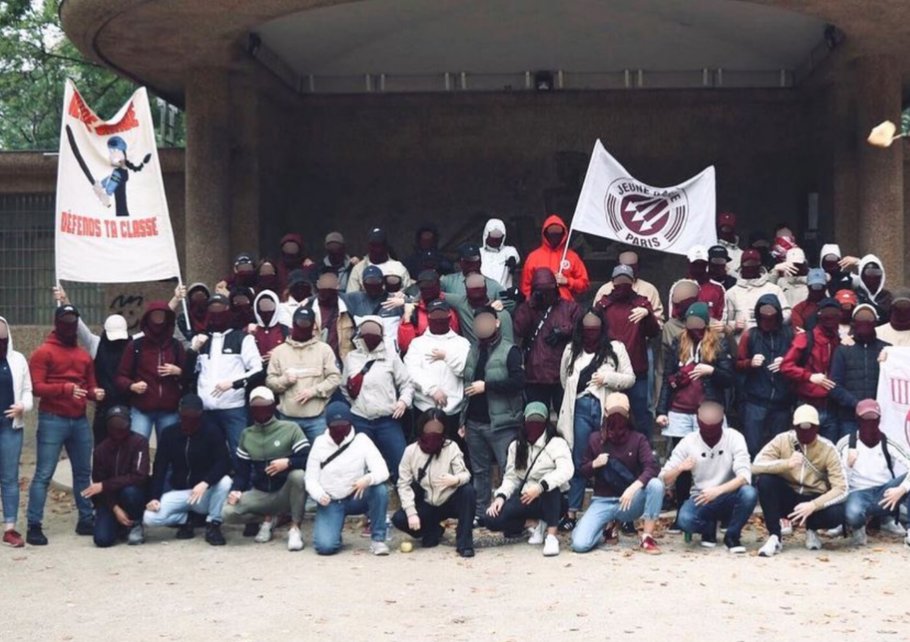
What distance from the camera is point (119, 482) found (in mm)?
12062

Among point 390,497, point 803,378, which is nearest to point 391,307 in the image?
point 390,497

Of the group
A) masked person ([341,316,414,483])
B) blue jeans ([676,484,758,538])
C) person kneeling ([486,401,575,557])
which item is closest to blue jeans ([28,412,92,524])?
masked person ([341,316,414,483])

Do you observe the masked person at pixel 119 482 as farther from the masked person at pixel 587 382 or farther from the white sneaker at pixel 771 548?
the white sneaker at pixel 771 548

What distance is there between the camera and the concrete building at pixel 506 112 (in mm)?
16203

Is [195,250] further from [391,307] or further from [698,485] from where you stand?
[698,485]

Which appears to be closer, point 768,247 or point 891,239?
point 768,247

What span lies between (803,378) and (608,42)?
7.05 metres

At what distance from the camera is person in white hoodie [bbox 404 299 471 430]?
12.4 m

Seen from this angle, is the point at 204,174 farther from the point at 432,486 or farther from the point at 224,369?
the point at 432,486

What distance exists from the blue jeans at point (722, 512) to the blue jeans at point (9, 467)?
5668 mm

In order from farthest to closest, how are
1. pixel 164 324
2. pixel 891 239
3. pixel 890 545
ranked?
pixel 891 239 < pixel 164 324 < pixel 890 545

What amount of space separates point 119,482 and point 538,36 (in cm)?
841

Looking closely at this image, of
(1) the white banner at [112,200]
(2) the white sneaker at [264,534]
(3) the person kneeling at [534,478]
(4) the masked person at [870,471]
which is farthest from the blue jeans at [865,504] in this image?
(1) the white banner at [112,200]

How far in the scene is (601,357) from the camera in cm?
1211
